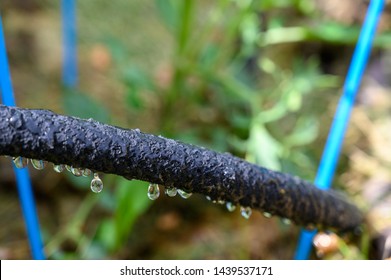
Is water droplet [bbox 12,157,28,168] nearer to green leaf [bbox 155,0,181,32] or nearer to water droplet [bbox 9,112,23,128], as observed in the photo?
water droplet [bbox 9,112,23,128]

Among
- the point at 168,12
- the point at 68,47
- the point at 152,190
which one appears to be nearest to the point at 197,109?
the point at 168,12

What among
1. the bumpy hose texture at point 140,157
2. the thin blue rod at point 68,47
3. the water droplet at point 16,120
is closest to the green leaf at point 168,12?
the thin blue rod at point 68,47

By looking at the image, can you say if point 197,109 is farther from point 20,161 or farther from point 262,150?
point 20,161

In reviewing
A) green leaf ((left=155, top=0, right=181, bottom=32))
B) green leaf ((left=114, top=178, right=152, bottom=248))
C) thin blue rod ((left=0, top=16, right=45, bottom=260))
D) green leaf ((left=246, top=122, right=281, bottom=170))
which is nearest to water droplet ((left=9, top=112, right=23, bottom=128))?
thin blue rod ((left=0, top=16, right=45, bottom=260))

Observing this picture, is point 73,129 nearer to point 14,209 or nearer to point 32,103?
point 14,209

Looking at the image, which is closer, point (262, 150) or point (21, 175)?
point (21, 175)

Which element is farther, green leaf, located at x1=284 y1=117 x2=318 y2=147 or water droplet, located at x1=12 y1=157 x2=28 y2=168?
green leaf, located at x1=284 y1=117 x2=318 y2=147
